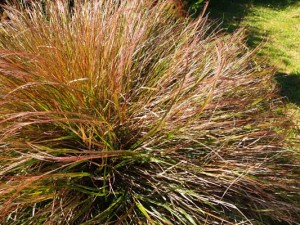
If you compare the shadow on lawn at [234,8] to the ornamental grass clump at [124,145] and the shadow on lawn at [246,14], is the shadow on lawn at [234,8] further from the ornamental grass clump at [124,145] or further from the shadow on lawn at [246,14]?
the ornamental grass clump at [124,145]

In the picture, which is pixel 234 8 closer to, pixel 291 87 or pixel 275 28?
pixel 275 28

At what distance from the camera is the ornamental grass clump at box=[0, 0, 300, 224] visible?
7.33 feet

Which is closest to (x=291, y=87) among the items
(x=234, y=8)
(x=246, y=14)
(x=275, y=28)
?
(x=275, y=28)

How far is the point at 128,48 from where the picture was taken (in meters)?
2.61

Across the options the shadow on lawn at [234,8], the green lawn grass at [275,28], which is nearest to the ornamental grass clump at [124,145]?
the green lawn grass at [275,28]

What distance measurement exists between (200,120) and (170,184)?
1.46 feet

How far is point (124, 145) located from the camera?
2461 mm

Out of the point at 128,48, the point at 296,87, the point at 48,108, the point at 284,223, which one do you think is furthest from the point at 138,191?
the point at 296,87

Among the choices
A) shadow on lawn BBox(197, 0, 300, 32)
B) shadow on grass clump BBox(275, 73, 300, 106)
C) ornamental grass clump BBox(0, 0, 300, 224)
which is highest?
ornamental grass clump BBox(0, 0, 300, 224)

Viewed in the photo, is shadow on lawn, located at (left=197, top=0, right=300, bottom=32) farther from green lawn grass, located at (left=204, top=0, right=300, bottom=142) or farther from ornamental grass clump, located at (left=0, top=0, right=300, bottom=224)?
ornamental grass clump, located at (left=0, top=0, right=300, bottom=224)

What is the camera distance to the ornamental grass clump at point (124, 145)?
2234 millimetres

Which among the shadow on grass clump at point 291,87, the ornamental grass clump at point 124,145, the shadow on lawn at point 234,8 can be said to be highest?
the ornamental grass clump at point 124,145

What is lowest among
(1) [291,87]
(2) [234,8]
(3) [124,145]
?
(2) [234,8]

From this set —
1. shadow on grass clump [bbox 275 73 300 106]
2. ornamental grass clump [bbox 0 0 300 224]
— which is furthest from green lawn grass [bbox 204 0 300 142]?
ornamental grass clump [bbox 0 0 300 224]
